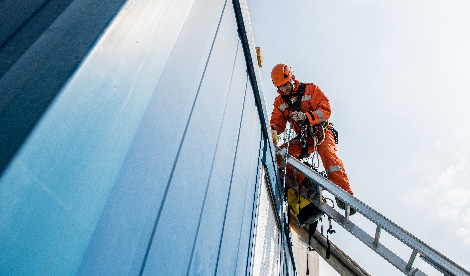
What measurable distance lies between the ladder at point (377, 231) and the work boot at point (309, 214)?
0.21 m

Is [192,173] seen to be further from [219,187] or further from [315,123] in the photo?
[315,123]

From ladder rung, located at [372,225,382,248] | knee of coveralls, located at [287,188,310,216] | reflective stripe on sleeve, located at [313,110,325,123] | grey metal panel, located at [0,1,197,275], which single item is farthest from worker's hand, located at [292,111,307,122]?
grey metal panel, located at [0,1,197,275]

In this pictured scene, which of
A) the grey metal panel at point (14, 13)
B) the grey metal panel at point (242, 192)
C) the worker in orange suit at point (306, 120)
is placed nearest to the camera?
the grey metal panel at point (14, 13)

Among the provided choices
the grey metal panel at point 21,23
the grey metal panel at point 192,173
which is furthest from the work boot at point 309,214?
the grey metal panel at point 21,23

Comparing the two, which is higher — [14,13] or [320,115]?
[320,115]

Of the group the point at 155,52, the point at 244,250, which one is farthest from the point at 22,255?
the point at 244,250

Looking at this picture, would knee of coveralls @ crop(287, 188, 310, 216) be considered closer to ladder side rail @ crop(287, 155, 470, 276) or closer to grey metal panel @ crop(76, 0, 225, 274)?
ladder side rail @ crop(287, 155, 470, 276)

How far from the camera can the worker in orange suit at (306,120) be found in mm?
4031

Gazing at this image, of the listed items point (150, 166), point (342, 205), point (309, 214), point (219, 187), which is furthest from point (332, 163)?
point (150, 166)

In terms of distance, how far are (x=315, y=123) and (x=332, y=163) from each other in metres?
0.64

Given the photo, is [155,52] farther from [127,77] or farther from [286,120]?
[286,120]

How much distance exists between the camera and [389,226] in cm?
329

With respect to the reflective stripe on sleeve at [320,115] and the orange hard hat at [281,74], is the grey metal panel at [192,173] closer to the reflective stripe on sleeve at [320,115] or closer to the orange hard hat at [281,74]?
the reflective stripe on sleeve at [320,115]

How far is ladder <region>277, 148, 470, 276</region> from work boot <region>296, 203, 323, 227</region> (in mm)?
215
